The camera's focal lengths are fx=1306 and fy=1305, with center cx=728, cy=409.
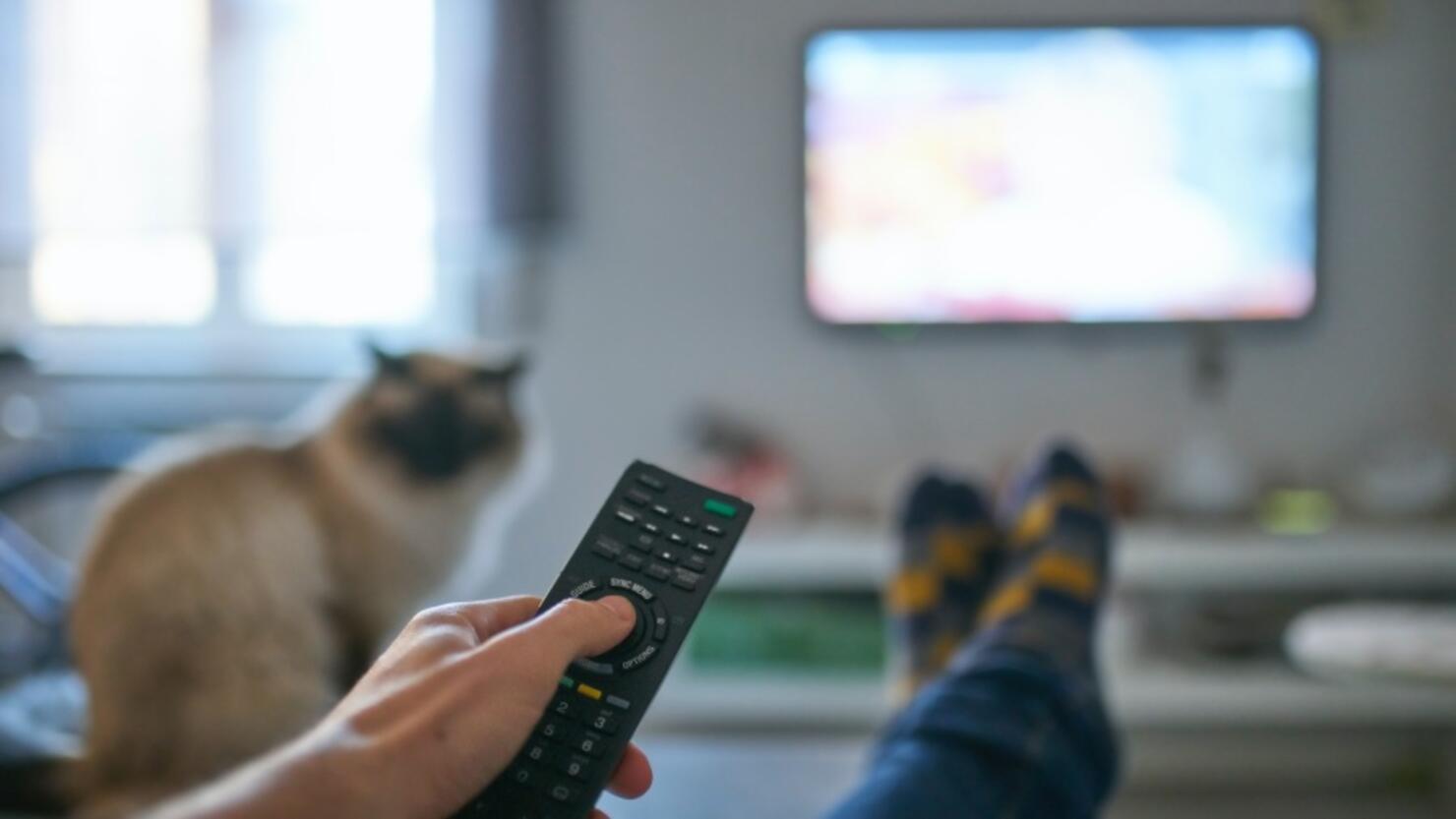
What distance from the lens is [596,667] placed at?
56 centimetres

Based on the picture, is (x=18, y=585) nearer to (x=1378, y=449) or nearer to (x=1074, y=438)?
(x=1074, y=438)

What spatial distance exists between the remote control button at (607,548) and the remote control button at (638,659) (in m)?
0.05

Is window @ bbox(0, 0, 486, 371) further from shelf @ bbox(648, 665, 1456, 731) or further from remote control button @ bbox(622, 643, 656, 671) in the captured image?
remote control button @ bbox(622, 643, 656, 671)

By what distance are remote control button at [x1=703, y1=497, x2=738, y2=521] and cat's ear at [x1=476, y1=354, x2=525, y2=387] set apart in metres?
0.93

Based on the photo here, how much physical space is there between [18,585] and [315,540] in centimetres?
31

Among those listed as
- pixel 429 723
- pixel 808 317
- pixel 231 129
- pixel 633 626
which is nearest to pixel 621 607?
pixel 633 626

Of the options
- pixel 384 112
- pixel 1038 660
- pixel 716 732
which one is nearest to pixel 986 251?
pixel 716 732

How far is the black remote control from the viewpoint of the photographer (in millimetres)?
524

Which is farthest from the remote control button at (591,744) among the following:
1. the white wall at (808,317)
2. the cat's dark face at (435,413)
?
the white wall at (808,317)

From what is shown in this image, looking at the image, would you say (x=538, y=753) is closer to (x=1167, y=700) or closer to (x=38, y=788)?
(x=38, y=788)

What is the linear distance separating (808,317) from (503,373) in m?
1.03

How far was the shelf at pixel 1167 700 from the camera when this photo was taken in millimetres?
2025

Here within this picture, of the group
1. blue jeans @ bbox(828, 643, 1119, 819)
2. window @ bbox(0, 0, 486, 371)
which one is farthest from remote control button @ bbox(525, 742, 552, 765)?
window @ bbox(0, 0, 486, 371)

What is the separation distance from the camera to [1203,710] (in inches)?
80.0
